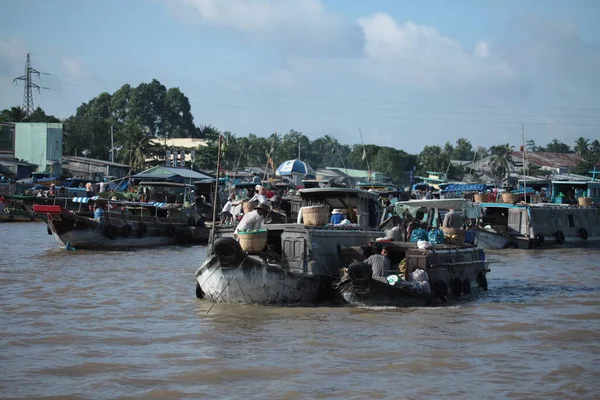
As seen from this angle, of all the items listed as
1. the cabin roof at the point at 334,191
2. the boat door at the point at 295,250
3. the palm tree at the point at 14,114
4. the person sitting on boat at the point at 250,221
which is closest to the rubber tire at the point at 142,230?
the cabin roof at the point at 334,191

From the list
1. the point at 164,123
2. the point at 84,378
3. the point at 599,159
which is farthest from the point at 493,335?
the point at 164,123

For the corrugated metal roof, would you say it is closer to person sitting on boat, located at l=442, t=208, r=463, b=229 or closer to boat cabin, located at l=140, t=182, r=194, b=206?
boat cabin, located at l=140, t=182, r=194, b=206

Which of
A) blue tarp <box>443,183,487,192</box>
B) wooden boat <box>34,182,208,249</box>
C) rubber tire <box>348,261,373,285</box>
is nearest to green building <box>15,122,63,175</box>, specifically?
wooden boat <box>34,182,208,249</box>

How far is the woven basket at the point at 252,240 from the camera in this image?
13.3m

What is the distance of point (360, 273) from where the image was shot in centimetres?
1312

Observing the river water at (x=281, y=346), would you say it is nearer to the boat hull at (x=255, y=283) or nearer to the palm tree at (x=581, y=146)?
the boat hull at (x=255, y=283)

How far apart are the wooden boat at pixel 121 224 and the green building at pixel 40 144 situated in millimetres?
23394

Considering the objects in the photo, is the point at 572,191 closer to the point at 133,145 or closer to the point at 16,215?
the point at 16,215

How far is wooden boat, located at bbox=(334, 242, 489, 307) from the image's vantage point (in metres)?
13.2

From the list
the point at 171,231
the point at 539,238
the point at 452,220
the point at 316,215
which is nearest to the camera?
the point at 316,215

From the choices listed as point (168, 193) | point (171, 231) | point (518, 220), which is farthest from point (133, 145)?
point (518, 220)

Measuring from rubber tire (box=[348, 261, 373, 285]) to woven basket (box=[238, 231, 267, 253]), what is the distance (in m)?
1.66

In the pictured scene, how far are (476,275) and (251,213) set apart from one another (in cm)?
607

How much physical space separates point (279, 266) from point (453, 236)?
4.99m
